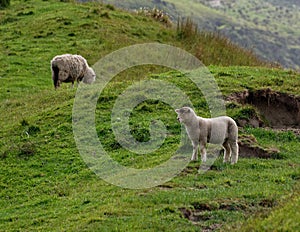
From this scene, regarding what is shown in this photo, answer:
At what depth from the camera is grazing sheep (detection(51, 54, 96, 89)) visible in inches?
854

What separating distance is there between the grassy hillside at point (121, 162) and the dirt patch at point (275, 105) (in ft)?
1.31

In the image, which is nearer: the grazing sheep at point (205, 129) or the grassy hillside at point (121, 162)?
the grassy hillside at point (121, 162)

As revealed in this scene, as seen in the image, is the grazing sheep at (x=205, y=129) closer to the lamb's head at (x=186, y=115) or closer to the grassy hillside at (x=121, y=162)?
the lamb's head at (x=186, y=115)

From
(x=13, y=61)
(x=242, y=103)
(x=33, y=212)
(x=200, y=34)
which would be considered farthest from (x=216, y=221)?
(x=200, y=34)

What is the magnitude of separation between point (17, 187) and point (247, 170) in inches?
213

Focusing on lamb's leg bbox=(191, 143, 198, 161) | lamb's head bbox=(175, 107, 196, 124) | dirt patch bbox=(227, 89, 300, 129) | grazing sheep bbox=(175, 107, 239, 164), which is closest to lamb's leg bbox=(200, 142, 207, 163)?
grazing sheep bbox=(175, 107, 239, 164)

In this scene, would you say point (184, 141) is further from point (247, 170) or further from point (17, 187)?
point (17, 187)

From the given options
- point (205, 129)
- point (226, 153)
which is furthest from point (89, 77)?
point (205, 129)

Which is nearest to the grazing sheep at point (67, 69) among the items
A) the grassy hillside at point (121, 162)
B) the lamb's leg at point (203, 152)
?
the grassy hillside at point (121, 162)

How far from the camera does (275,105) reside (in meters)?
17.9

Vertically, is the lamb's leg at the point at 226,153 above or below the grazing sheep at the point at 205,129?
below

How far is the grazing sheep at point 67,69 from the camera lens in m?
21.7

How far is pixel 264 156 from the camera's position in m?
13.8

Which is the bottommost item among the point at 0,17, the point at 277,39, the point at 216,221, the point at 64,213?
the point at 277,39
